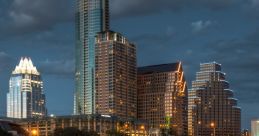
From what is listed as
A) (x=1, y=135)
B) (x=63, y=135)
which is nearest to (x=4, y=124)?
(x=63, y=135)

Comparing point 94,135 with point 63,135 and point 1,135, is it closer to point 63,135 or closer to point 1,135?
point 63,135

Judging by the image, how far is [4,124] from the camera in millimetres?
189250

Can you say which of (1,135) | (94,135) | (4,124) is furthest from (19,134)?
(1,135)

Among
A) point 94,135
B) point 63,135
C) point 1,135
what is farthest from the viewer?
point 94,135

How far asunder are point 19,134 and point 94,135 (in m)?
21.5

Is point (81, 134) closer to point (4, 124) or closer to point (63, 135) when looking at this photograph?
point (63, 135)

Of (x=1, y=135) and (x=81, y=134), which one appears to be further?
(x=81, y=134)

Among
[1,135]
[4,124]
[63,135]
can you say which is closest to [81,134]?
[63,135]

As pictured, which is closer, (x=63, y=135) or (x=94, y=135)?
(x=63, y=135)

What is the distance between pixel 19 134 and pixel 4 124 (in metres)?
7.74

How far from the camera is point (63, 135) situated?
178m

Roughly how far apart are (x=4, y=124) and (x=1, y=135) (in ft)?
190

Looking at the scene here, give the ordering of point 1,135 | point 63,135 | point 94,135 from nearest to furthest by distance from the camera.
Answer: point 1,135, point 63,135, point 94,135

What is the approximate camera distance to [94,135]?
192750mm
